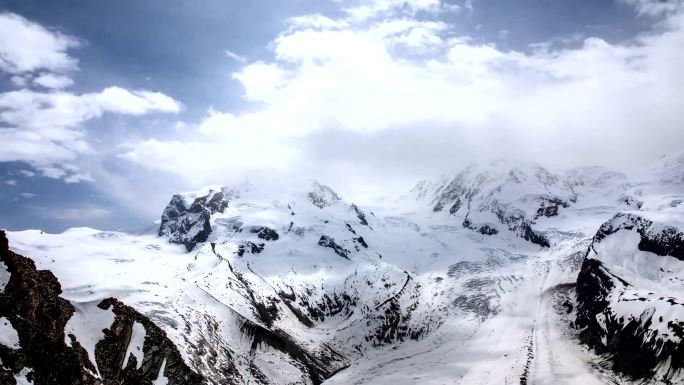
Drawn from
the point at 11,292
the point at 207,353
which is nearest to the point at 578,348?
the point at 207,353

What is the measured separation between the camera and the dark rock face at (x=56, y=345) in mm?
63594

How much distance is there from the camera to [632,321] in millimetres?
140500

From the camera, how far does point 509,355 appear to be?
520ft

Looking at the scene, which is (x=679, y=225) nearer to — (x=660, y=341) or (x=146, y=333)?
(x=660, y=341)

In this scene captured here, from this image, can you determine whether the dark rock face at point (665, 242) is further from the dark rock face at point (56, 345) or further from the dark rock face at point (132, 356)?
the dark rock face at point (56, 345)

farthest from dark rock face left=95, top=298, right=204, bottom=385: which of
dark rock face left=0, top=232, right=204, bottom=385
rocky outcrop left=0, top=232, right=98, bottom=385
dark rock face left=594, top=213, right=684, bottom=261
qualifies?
dark rock face left=594, top=213, right=684, bottom=261

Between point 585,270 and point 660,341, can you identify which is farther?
point 585,270

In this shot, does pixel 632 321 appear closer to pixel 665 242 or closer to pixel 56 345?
pixel 665 242

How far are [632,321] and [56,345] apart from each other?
137 metres

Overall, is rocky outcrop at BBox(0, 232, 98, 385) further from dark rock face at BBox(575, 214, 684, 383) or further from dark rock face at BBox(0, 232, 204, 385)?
dark rock face at BBox(575, 214, 684, 383)

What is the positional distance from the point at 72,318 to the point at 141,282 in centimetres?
7238

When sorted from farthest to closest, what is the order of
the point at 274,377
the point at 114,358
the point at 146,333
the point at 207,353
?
the point at 274,377
the point at 207,353
the point at 146,333
the point at 114,358

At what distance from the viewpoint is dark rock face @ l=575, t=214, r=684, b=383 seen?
12167cm

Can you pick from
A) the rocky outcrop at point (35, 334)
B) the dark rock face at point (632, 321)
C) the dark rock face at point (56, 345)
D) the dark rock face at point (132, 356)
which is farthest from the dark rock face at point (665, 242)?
the rocky outcrop at point (35, 334)
